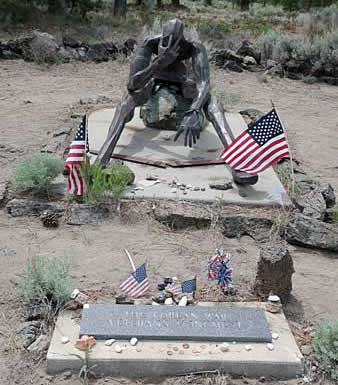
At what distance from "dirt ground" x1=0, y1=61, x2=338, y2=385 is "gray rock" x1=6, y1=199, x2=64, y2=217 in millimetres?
92

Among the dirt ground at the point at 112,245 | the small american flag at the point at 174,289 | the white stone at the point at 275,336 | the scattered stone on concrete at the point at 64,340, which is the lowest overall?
the dirt ground at the point at 112,245

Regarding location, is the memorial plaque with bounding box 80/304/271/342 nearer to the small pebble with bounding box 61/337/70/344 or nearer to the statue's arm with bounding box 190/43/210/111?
the small pebble with bounding box 61/337/70/344

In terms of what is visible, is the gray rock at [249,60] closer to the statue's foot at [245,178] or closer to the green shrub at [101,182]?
the statue's foot at [245,178]

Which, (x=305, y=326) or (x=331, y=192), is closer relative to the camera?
(x=305, y=326)

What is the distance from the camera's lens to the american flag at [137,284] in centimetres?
416

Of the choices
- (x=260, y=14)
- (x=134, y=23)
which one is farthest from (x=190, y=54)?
(x=260, y=14)

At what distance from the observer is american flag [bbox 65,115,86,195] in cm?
539

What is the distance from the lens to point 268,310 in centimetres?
402

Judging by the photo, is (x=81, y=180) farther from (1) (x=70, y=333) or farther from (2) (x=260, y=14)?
(2) (x=260, y=14)

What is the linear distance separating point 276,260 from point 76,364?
4.86 feet

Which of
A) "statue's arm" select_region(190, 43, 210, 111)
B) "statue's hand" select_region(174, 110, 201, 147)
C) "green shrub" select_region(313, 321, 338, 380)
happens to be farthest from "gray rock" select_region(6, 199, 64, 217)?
"green shrub" select_region(313, 321, 338, 380)

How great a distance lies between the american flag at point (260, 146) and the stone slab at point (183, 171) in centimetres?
39

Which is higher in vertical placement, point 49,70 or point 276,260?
point 276,260

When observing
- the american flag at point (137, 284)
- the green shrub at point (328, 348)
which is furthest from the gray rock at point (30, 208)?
the green shrub at point (328, 348)
